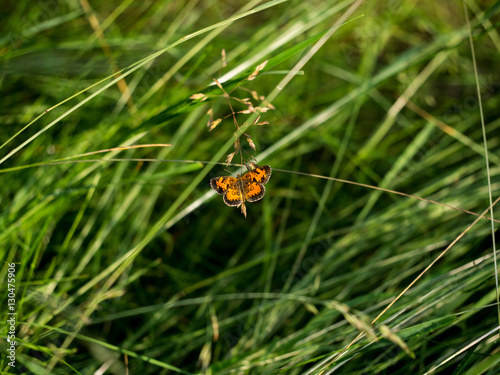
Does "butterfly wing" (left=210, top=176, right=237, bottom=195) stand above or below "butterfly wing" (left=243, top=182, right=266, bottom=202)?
above

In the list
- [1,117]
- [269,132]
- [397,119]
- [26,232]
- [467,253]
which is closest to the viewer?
[26,232]

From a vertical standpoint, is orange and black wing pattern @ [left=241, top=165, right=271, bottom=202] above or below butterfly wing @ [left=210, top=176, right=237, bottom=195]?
below

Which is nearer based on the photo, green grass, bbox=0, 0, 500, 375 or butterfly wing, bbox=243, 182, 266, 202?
butterfly wing, bbox=243, 182, 266, 202

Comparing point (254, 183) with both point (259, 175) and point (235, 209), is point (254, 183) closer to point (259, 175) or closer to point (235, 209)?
point (259, 175)

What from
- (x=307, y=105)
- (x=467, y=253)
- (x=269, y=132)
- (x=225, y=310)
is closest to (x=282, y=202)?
(x=269, y=132)

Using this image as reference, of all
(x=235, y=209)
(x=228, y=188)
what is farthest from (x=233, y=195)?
(x=235, y=209)

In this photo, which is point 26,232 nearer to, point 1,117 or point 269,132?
point 1,117
